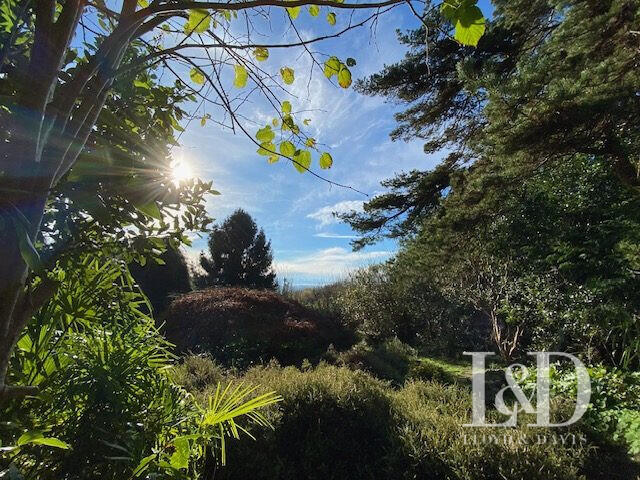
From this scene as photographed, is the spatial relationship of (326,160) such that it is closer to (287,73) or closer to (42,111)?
(287,73)

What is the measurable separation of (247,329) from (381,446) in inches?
218

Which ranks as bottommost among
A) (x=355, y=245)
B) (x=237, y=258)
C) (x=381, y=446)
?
(x=381, y=446)

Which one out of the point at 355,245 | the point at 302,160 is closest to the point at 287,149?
the point at 302,160

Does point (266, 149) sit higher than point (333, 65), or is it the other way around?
point (333, 65)

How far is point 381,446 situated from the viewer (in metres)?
3.13

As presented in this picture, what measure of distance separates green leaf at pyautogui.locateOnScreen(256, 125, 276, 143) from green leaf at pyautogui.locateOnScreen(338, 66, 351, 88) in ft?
0.87

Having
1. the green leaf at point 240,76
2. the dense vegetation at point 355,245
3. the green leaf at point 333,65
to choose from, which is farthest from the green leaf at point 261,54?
the green leaf at point 333,65

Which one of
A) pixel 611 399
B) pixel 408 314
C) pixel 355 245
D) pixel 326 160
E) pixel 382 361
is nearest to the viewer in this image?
pixel 326 160

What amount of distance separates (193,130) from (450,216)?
467 cm

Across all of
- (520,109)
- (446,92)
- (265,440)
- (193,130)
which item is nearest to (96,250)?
(193,130)

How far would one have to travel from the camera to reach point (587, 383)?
4.36 m

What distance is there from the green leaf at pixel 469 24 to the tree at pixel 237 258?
15.4 m

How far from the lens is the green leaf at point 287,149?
1.17 m

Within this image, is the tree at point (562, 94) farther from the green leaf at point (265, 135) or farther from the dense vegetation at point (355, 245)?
the green leaf at point (265, 135)
